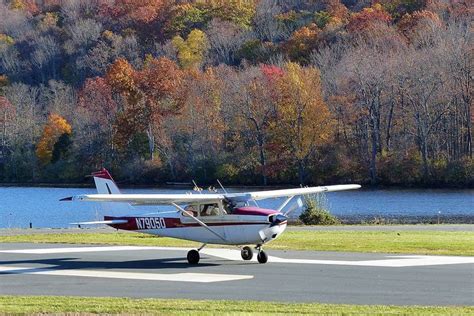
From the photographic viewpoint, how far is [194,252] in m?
27.9

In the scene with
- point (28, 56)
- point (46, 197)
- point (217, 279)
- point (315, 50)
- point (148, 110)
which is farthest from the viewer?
point (28, 56)

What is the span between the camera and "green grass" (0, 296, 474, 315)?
18.7 m

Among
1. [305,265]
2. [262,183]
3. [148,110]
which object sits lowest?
[262,183]

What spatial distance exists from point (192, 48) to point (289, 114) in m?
49.9

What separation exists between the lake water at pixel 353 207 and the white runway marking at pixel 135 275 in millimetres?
19872

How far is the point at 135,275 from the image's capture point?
2533 cm

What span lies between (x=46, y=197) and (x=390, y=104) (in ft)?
97.6

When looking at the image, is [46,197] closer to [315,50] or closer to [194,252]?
[315,50]

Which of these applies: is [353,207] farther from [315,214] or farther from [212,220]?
[212,220]

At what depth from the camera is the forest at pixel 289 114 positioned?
88375 millimetres

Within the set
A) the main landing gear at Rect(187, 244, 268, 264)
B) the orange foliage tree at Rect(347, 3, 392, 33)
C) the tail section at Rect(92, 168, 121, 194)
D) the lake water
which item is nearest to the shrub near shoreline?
the lake water

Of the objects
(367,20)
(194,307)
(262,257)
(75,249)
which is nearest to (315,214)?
(75,249)

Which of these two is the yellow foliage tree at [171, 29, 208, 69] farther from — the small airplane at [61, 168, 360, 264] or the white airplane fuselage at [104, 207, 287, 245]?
the small airplane at [61, 168, 360, 264]

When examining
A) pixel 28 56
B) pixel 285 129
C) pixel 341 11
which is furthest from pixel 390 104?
pixel 28 56
